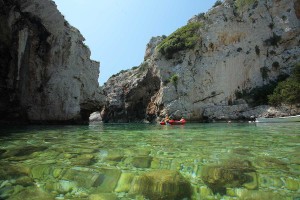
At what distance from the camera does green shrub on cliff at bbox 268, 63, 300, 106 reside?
119 ft

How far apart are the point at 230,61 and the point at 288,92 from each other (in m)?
13.9

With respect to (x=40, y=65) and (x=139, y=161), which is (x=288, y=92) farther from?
(x=139, y=161)

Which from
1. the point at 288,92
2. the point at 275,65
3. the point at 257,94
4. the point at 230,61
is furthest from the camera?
the point at 230,61

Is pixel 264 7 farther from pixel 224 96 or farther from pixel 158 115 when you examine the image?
pixel 158 115

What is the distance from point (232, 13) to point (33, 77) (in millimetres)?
39750

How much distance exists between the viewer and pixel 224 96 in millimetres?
46688

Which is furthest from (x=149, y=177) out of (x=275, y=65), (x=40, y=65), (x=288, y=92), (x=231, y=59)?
(x=275, y=65)

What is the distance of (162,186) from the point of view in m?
3.56

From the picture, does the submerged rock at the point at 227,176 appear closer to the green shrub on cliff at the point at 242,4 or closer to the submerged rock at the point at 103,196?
the submerged rock at the point at 103,196

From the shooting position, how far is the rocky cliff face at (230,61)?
1813 inches

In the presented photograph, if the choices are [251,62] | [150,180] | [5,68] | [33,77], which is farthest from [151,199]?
[251,62]

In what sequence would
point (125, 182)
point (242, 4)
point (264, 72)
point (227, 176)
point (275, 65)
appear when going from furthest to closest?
point (242, 4) → point (264, 72) → point (275, 65) → point (227, 176) → point (125, 182)

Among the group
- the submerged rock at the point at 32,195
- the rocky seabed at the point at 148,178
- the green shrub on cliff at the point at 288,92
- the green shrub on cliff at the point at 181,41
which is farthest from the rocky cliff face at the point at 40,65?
the green shrub on cliff at the point at 288,92

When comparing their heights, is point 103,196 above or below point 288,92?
below
